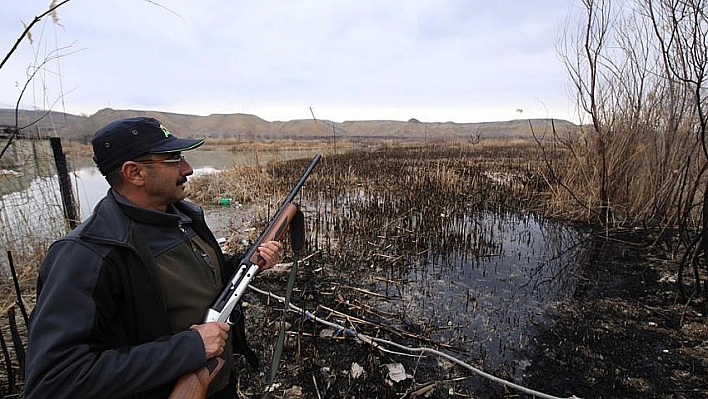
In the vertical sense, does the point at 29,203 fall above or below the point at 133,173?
below

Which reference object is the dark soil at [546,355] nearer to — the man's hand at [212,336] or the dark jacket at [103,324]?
the man's hand at [212,336]

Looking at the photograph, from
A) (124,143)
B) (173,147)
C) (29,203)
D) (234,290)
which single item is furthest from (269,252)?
(29,203)

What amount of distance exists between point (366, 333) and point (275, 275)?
1.60 meters

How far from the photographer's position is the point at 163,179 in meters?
1.41

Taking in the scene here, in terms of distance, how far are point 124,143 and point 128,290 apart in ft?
1.74

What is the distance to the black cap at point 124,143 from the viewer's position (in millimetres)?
1312

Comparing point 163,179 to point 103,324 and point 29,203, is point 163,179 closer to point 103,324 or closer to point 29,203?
point 103,324

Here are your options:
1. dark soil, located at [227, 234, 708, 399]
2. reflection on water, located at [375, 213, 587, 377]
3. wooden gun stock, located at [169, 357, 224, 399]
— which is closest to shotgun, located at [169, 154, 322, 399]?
wooden gun stock, located at [169, 357, 224, 399]

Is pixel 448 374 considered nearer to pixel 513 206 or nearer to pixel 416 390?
pixel 416 390

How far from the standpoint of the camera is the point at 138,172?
4.48ft

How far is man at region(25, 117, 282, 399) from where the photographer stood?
102cm

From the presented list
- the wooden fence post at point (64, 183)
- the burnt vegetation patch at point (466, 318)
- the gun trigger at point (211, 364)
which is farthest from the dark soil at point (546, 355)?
the wooden fence post at point (64, 183)

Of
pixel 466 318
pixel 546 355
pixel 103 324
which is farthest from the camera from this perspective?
pixel 466 318

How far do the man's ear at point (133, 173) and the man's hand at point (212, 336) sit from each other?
58cm
